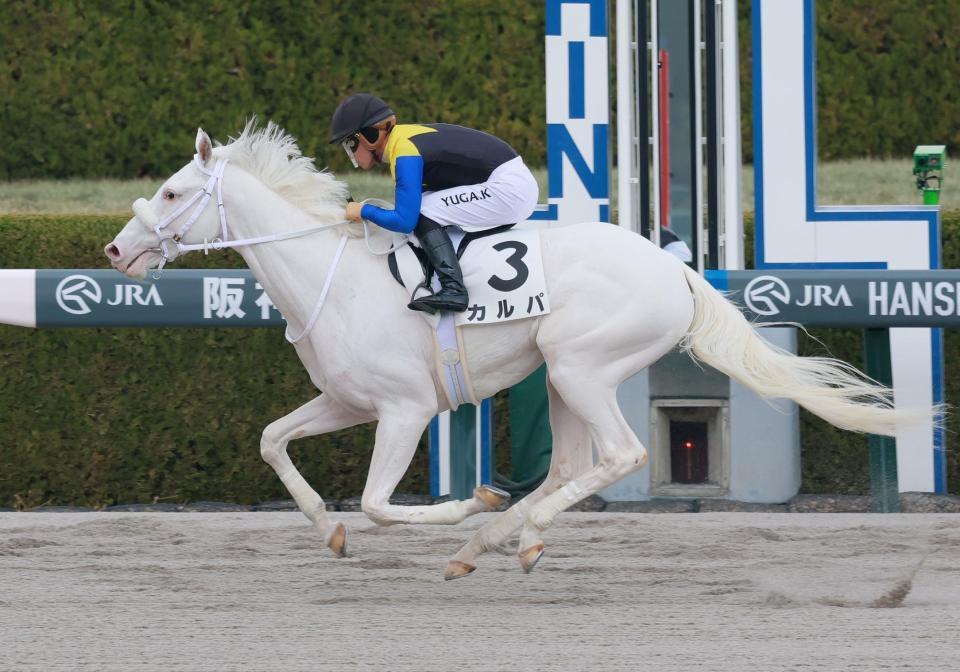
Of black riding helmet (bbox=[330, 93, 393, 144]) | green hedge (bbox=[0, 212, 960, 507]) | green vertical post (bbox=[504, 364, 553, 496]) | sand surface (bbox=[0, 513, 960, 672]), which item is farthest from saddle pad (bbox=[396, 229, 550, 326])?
green hedge (bbox=[0, 212, 960, 507])

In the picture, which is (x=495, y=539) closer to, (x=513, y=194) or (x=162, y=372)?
(x=513, y=194)

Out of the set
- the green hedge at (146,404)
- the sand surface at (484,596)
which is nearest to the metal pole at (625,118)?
the green hedge at (146,404)

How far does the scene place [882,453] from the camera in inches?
273

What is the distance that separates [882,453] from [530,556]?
2.44m

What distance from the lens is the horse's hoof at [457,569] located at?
528 centimetres

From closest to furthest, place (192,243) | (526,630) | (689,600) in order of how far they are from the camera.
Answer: (526,630), (689,600), (192,243)

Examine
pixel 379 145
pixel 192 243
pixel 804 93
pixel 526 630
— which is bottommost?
pixel 526 630

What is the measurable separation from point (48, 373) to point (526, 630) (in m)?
3.69

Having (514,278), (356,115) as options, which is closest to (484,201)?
(514,278)

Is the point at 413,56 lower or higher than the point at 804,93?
higher

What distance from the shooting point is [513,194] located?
5445mm

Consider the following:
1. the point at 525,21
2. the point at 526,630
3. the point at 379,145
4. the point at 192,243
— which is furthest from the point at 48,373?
the point at 525,21

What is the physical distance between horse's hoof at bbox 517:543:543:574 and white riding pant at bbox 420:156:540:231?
118cm

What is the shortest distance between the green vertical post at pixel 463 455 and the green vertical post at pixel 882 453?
1.84 metres
